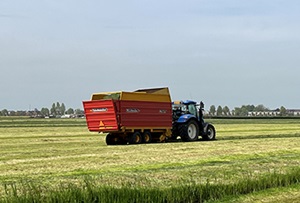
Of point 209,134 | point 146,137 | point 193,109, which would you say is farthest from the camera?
point 209,134

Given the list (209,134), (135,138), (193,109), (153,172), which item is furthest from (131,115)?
(153,172)

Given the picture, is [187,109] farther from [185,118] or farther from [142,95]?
[142,95]

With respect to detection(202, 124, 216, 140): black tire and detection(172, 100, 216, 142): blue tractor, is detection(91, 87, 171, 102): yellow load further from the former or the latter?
detection(202, 124, 216, 140): black tire

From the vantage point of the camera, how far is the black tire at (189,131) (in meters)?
29.8

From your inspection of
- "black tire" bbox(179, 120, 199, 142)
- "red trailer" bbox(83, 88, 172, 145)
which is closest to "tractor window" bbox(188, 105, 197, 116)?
"black tire" bbox(179, 120, 199, 142)

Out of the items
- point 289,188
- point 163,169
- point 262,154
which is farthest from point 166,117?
point 289,188

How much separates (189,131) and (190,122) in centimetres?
50

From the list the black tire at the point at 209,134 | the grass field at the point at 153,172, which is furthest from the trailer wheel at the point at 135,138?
the grass field at the point at 153,172

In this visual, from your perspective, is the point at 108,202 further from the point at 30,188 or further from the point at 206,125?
the point at 206,125

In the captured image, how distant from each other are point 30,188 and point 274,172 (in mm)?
6510

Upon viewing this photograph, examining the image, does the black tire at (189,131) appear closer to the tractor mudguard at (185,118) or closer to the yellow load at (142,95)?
the tractor mudguard at (185,118)

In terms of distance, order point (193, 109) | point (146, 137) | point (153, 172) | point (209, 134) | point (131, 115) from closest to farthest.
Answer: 1. point (153, 172)
2. point (131, 115)
3. point (146, 137)
4. point (193, 109)
5. point (209, 134)

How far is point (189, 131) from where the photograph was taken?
99.8 ft

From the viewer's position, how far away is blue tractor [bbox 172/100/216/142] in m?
30.3
